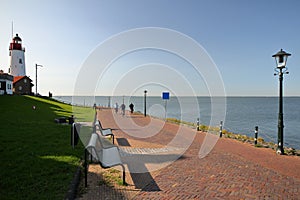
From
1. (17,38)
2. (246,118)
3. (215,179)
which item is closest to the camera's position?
(215,179)

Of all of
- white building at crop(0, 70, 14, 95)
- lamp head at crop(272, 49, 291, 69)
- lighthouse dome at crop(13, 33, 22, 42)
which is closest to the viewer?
lamp head at crop(272, 49, 291, 69)

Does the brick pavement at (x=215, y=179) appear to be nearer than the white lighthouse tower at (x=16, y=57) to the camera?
Yes

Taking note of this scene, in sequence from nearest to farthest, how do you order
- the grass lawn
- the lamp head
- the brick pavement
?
1. the grass lawn
2. the brick pavement
3. the lamp head

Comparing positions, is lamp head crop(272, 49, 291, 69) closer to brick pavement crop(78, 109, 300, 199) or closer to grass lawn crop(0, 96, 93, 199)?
brick pavement crop(78, 109, 300, 199)

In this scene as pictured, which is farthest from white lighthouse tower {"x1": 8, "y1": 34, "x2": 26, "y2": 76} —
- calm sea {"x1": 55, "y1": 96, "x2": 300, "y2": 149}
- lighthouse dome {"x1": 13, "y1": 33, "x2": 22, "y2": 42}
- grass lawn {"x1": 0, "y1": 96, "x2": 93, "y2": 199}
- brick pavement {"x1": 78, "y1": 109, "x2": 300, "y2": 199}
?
brick pavement {"x1": 78, "y1": 109, "x2": 300, "y2": 199}

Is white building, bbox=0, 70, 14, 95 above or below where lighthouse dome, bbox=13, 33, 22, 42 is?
below

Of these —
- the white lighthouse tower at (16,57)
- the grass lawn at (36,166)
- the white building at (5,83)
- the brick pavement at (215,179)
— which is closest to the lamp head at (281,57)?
the brick pavement at (215,179)

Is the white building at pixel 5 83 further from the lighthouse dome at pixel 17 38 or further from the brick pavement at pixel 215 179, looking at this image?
the brick pavement at pixel 215 179

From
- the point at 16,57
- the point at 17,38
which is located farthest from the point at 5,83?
the point at 17,38

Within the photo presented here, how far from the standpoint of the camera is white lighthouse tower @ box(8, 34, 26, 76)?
4784cm

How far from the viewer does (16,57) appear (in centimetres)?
4806

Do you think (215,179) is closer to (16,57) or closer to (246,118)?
(246,118)

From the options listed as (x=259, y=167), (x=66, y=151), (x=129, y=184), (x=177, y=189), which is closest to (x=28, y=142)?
(x=66, y=151)

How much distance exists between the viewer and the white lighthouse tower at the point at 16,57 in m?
47.8
